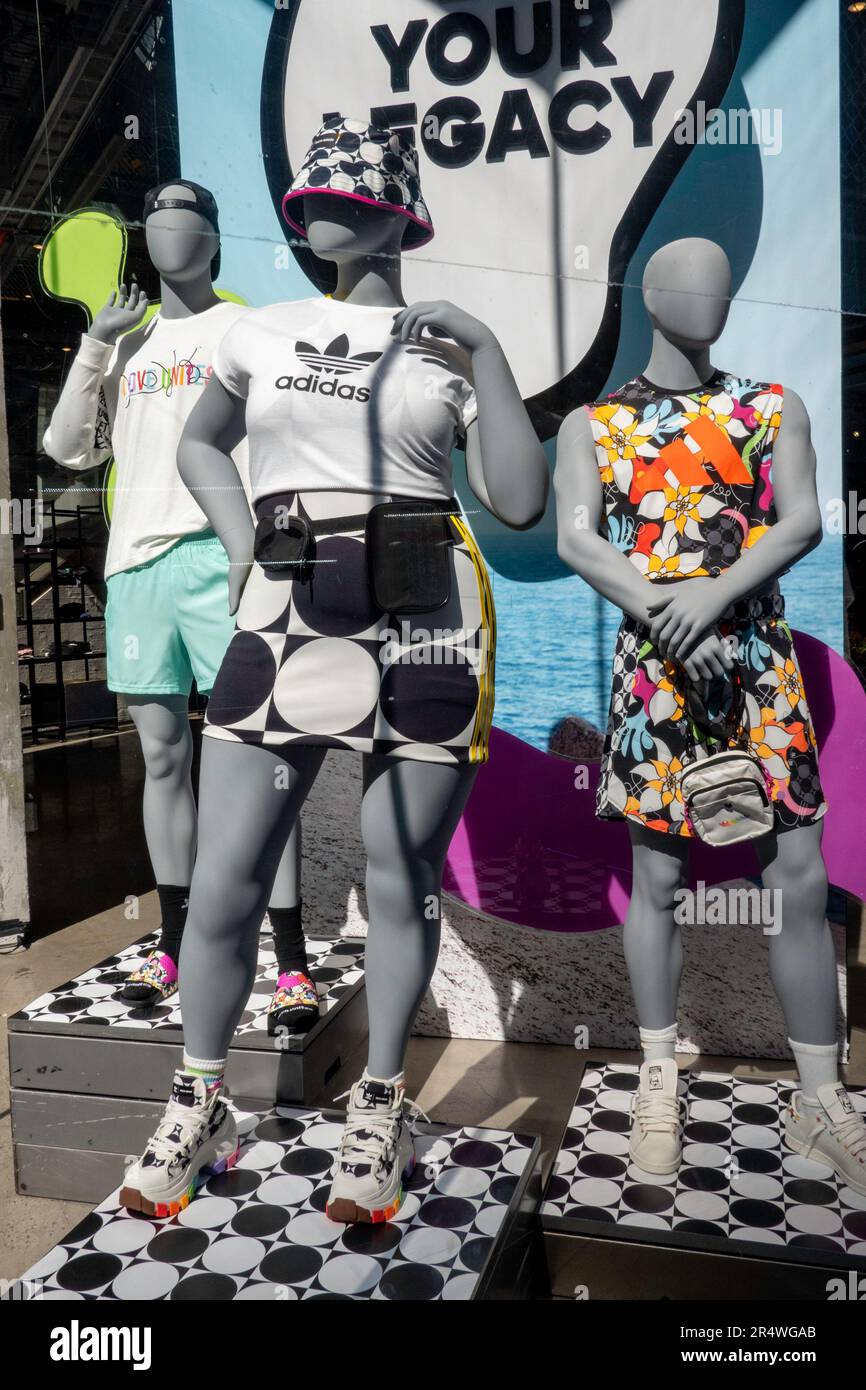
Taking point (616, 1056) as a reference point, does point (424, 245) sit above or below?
above

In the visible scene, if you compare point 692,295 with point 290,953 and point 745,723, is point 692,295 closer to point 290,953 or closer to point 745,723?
point 745,723

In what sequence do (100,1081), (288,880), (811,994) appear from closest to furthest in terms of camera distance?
(811,994) < (100,1081) < (288,880)

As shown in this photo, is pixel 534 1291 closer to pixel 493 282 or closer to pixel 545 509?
pixel 545 509

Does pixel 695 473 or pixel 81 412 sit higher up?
pixel 81 412

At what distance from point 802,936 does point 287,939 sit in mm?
985

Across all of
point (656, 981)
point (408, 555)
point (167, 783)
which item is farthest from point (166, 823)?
point (656, 981)

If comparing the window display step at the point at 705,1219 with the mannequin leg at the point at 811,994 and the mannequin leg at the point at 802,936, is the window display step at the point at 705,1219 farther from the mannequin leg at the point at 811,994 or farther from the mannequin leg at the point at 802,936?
the mannequin leg at the point at 802,936

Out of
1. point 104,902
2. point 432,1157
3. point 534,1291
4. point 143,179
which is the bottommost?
point 534,1291

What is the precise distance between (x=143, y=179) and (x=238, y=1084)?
157 cm

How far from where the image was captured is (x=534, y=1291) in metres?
1.68

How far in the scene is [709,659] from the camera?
163 centimetres

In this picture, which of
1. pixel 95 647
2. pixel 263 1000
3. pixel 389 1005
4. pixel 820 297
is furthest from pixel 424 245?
pixel 263 1000

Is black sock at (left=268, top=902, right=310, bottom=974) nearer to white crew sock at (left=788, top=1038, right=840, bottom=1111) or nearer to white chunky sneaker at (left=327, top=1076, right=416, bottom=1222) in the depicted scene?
white chunky sneaker at (left=327, top=1076, right=416, bottom=1222)

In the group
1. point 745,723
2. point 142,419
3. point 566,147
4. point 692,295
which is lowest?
point 745,723
